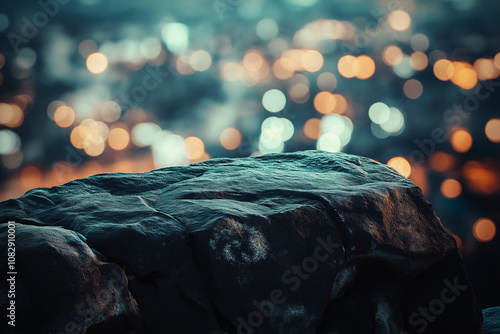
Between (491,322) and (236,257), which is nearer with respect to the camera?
(236,257)

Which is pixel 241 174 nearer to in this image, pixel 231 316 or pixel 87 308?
pixel 231 316

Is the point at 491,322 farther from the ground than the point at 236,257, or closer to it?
closer to it

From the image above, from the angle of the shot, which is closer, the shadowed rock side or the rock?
the shadowed rock side

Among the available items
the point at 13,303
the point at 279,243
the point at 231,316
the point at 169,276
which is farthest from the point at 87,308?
the point at 279,243

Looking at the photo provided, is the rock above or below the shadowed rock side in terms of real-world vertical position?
below
